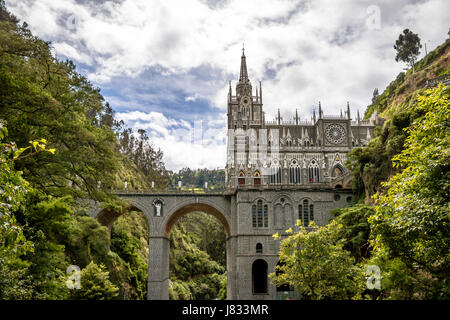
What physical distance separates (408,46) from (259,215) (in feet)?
155

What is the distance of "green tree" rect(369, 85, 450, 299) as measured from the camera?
28.2 feet

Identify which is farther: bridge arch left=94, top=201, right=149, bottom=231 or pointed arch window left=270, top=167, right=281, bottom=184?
pointed arch window left=270, top=167, right=281, bottom=184

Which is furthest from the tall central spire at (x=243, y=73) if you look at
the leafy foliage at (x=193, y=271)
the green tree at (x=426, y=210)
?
the green tree at (x=426, y=210)

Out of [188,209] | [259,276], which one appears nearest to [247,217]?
[259,276]

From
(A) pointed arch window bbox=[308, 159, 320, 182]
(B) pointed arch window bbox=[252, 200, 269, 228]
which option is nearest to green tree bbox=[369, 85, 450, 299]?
(B) pointed arch window bbox=[252, 200, 269, 228]

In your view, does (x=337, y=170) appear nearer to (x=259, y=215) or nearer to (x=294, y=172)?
(x=294, y=172)

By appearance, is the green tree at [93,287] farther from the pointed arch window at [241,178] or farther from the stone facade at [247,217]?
the pointed arch window at [241,178]

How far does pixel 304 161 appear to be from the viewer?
5694cm

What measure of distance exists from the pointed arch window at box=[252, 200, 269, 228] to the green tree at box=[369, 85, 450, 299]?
26.4 m

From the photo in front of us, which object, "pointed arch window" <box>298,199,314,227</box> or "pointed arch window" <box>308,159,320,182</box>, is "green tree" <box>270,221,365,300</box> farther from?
"pointed arch window" <box>308,159,320,182</box>

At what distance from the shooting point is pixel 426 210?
331 inches

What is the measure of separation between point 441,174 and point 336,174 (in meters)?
49.4
